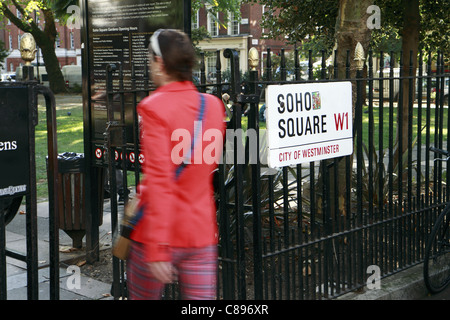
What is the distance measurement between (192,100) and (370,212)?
263cm

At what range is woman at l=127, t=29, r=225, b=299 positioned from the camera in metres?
2.73

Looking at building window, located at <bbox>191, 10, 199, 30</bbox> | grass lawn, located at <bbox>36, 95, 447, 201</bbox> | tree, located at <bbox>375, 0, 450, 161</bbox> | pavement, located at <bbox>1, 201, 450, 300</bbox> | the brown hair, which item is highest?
building window, located at <bbox>191, 10, 199, 30</bbox>

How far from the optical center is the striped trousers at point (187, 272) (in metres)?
2.90

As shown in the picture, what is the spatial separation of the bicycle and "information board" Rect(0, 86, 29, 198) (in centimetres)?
334

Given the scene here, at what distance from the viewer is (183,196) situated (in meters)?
2.85

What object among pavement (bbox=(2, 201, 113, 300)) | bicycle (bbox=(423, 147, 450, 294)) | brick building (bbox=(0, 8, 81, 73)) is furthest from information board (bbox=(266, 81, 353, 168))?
brick building (bbox=(0, 8, 81, 73))

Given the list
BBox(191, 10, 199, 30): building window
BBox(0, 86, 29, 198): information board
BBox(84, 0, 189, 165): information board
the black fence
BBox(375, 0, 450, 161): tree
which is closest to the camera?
BBox(0, 86, 29, 198): information board

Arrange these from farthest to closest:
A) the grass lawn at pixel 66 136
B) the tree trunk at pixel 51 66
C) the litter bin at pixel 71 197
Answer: the tree trunk at pixel 51 66 < the grass lawn at pixel 66 136 < the litter bin at pixel 71 197

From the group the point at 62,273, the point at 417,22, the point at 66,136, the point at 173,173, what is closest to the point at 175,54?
the point at 173,173

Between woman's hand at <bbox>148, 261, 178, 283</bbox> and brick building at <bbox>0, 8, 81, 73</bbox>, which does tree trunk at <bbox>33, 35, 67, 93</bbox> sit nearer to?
brick building at <bbox>0, 8, 81, 73</bbox>

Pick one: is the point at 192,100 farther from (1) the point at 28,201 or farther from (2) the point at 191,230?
(1) the point at 28,201

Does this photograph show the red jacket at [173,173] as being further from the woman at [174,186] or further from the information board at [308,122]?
the information board at [308,122]

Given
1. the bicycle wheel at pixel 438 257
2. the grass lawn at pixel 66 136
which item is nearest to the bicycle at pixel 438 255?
the bicycle wheel at pixel 438 257
